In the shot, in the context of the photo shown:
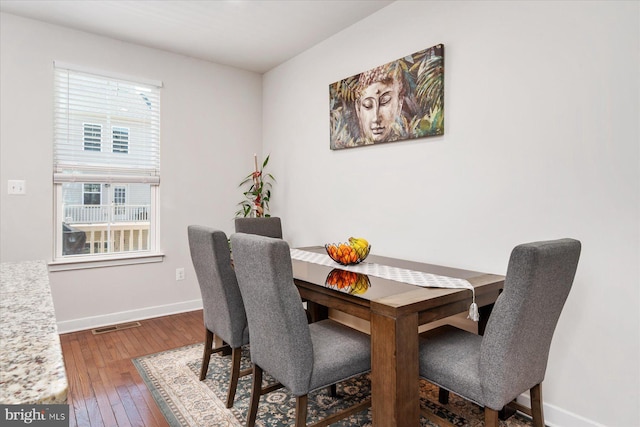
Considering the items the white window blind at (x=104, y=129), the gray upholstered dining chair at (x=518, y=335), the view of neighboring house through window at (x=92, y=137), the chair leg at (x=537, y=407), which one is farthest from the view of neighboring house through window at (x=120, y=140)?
the chair leg at (x=537, y=407)

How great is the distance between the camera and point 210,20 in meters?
3.00

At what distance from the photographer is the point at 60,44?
3146 mm

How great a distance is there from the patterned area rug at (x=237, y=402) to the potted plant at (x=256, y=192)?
1.89 metres

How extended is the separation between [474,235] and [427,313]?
890 mm

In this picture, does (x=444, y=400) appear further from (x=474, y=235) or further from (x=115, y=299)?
(x=115, y=299)

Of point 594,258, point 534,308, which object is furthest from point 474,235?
point 534,308

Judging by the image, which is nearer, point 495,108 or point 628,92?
point 628,92

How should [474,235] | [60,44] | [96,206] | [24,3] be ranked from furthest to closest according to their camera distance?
[96,206] → [60,44] → [24,3] → [474,235]

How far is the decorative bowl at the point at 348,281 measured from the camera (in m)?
1.70

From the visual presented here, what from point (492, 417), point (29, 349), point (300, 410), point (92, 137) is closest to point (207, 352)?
point (300, 410)

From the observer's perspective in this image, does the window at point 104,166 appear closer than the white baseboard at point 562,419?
No

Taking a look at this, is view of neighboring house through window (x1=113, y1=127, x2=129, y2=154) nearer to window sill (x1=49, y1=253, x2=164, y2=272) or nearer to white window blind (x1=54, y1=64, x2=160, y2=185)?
white window blind (x1=54, y1=64, x2=160, y2=185)

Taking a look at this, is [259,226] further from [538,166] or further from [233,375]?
[538,166]

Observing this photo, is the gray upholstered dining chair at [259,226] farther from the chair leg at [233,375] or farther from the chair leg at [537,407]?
the chair leg at [537,407]
